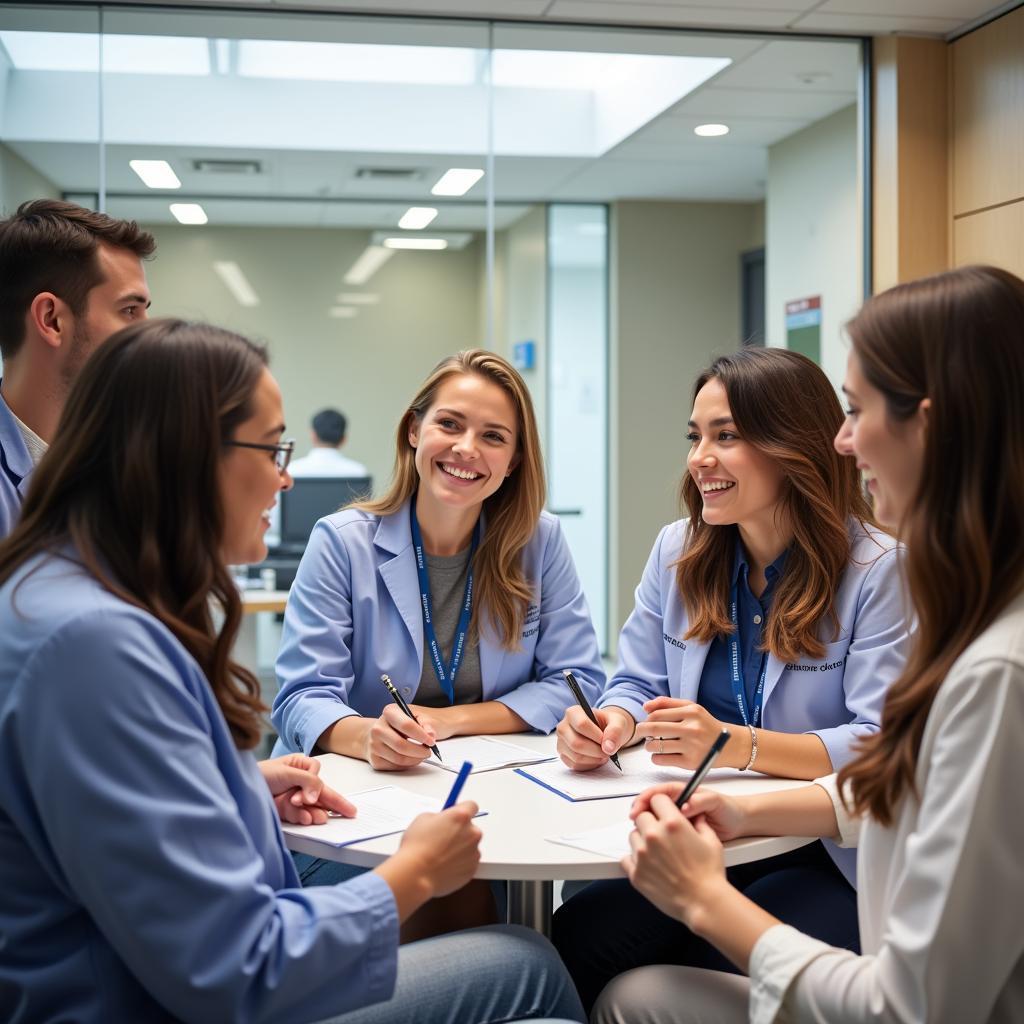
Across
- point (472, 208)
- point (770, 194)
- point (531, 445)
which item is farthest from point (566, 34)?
point (531, 445)

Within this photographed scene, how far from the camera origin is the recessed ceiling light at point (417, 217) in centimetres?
479

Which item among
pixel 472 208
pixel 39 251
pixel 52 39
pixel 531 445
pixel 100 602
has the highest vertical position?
pixel 52 39

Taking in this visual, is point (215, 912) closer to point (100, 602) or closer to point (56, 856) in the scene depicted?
point (56, 856)

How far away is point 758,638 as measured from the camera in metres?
2.34

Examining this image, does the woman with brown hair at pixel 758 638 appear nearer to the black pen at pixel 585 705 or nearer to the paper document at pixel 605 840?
the black pen at pixel 585 705

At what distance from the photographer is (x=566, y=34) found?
4.58 meters

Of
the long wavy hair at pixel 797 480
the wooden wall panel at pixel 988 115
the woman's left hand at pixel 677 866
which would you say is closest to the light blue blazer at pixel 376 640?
the long wavy hair at pixel 797 480

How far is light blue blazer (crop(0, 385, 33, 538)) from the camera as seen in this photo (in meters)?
2.21

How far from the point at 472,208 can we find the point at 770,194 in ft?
5.59

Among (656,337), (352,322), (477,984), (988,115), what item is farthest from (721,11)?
(477,984)

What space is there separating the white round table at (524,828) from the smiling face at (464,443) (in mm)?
663

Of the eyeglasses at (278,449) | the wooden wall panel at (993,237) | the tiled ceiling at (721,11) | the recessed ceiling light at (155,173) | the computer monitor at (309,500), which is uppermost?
the tiled ceiling at (721,11)

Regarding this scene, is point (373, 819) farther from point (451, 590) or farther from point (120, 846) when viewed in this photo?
point (451, 590)

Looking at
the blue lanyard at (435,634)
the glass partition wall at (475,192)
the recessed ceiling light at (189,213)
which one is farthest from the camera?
the recessed ceiling light at (189,213)
